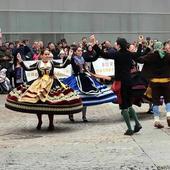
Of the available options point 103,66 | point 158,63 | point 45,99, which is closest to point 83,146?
point 45,99

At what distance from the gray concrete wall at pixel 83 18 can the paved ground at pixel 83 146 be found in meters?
12.7

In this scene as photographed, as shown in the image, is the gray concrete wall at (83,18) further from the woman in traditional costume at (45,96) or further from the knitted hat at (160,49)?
the knitted hat at (160,49)

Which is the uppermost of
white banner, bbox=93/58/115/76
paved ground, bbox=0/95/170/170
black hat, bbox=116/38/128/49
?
black hat, bbox=116/38/128/49

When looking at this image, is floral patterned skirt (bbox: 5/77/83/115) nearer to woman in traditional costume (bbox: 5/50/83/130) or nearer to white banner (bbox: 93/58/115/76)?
woman in traditional costume (bbox: 5/50/83/130)

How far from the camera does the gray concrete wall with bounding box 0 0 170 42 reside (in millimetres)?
25906

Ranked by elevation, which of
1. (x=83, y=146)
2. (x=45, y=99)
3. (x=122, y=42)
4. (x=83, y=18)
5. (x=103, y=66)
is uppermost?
(x=122, y=42)

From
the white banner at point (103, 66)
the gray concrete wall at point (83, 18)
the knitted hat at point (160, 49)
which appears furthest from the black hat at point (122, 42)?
the gray concrete wall at point (83, 18)

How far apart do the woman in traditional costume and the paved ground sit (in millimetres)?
482

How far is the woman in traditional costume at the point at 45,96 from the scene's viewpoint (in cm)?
1164

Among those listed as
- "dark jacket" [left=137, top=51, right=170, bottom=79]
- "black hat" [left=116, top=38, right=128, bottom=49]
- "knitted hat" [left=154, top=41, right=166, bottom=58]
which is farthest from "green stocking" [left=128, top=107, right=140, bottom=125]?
"knitted hat" [left=154, top=41, right=166, bottom=58]

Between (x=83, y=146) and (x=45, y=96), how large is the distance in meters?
2.18

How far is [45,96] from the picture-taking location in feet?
38.5

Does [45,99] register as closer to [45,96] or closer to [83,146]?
[45,96]

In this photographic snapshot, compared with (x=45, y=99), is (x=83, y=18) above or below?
above
